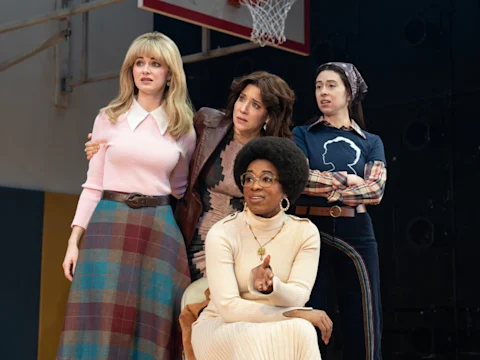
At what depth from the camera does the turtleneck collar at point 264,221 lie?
2.69 meters

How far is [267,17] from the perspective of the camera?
17.4 ft

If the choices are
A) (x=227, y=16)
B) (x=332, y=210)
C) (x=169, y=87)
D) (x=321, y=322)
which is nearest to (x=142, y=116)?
(x=169, y=87)

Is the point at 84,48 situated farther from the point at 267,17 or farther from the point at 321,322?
the point at 321,322

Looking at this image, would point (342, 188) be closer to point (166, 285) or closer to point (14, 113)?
point (166, 285)

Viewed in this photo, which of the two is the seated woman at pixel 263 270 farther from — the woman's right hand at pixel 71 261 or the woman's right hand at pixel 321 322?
the woman's right hand at pixel 71 261

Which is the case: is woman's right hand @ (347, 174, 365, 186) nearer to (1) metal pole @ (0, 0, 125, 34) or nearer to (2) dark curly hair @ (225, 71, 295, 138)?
(2) dark curly hair @ (225, 71, 295, 138)

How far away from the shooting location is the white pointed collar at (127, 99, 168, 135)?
311 cm

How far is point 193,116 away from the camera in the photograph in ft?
10.9

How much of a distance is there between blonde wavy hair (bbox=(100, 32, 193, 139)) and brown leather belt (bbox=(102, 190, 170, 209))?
29cm

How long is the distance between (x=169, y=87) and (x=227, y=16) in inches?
82.1

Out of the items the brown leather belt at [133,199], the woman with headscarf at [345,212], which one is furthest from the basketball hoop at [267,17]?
the brown leather belt at [133,199]

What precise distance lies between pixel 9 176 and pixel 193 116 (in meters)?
3.35

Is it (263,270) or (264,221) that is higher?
(264,221)

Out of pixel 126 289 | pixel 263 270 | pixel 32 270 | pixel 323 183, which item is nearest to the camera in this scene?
pixel 263 270
